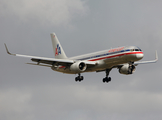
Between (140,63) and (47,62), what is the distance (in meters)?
22.7

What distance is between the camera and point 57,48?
278ft

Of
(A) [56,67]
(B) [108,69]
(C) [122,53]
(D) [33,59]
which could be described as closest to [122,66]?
(B) [108,69]

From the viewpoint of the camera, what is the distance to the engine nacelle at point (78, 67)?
68.8 m

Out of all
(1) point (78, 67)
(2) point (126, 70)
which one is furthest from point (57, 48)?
(2) point (126, 70)

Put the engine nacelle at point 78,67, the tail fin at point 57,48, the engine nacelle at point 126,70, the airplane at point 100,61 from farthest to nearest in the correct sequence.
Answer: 1. the tail fin at point 57,48
2. the engine nacelle at point 126,70
3. the engine nacelle at point 78,67
4. the airplane at point 100,61

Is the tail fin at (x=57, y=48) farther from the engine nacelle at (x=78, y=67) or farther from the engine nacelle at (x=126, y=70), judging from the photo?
the engine nacelle at (x=126, y=70)

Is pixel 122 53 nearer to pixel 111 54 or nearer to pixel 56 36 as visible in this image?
pixel 111 54

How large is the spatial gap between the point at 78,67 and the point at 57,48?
17.6m

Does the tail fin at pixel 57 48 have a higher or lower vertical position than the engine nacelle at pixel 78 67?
higher

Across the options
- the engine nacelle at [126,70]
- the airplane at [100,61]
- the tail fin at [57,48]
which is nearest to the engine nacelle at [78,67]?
the airplane at [100,61]

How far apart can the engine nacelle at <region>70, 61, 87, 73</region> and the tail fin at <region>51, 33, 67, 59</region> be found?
13.1 metres

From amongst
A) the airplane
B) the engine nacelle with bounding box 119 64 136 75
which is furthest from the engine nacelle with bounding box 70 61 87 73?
the engine nacelle with bounding box 119 64 136 75

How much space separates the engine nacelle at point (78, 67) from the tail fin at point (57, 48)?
516 inches

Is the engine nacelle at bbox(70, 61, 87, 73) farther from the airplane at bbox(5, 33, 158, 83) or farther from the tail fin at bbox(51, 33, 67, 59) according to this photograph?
the tail fin at bbox(51, 33, 67, 59)
